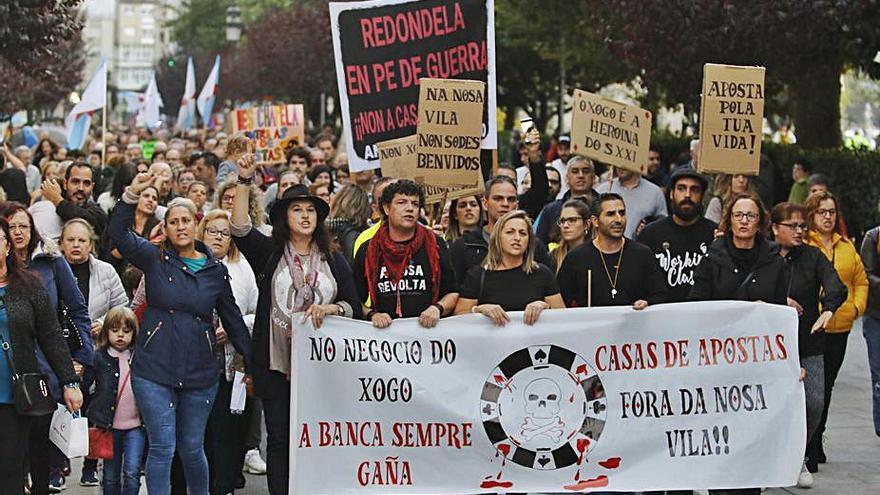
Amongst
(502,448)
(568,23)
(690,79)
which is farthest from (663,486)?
(568,23)

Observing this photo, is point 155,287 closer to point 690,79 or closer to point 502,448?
point 502,448

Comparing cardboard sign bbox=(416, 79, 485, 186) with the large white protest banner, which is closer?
the large white protest banner

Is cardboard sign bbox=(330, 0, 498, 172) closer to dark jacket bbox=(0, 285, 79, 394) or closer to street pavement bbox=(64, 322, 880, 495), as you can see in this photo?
street pavement bbox=(64, 322, 880, 495)

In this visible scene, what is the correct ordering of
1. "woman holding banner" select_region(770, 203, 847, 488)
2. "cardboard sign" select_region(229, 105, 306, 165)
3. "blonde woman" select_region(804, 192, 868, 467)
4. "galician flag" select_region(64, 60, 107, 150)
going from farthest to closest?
1. "galician flag" select_region(64, 60, 107, 150)
2. "cardboard sign" select_region(229, 105, 306, 165)
3. "blonde woman" select_region(804, 192, 868, 467)
4. "woman holding banner" select_region(770, 203, 847, 488)

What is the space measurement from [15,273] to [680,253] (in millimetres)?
3688

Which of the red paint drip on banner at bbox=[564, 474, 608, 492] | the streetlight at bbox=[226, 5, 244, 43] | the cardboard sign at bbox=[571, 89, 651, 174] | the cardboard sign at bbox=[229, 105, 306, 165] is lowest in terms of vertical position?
the red paint drip on banner at bbox=[564, 474, 608, 492]

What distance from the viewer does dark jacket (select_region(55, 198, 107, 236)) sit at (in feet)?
37.9

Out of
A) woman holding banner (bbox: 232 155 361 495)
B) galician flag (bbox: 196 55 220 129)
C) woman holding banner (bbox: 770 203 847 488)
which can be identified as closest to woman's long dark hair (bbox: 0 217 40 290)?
woman holding banner (bbox: 232 155 361 495)

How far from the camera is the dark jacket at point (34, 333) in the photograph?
764 cm

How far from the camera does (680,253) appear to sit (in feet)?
31.3

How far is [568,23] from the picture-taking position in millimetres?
29562

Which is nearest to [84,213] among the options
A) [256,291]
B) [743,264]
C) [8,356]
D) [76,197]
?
[76,197]

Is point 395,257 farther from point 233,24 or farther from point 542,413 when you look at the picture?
point 233,24

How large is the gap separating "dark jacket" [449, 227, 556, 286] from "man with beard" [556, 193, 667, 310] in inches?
6.2
